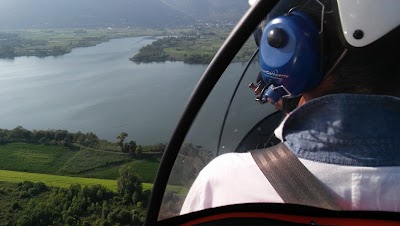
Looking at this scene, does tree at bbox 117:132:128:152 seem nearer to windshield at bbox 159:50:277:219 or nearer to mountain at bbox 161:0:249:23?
mountain at bbox 161:0:249:23

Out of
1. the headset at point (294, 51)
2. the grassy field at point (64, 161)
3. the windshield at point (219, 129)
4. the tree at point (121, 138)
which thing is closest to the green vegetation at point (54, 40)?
the grassy field at point (64, 161)

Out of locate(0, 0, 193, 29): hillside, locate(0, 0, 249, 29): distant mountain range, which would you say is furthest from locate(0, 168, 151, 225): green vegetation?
locate(0, 0, 249, 29): distant mountain range

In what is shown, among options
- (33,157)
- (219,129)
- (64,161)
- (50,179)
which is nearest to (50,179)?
(50,179)

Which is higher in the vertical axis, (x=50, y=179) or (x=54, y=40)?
(x=54, y=40)

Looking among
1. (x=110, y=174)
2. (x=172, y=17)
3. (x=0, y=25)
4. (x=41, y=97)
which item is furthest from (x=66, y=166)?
(x=0, y=25)

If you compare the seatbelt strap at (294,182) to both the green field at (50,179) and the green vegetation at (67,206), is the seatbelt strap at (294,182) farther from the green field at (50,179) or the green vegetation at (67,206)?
the green field at (50,179)

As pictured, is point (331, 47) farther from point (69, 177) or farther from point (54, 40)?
point (54, 40)
